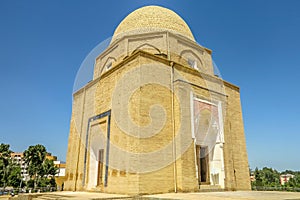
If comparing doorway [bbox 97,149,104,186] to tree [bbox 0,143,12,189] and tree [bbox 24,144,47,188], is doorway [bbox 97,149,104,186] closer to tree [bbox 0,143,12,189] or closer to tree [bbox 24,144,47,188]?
tree [bbox 0,143,12,189]

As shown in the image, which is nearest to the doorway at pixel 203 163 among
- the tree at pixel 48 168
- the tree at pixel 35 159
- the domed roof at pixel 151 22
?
the domed roof at pixel 151 22

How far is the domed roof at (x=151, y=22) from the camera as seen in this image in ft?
38.9

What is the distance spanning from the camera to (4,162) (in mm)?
23109

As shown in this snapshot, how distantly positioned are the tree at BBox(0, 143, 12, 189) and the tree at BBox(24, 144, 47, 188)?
1813 millimetres

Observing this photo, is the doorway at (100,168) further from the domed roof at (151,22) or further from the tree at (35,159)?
the tree at (35,159)

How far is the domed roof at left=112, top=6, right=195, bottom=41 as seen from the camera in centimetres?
1186

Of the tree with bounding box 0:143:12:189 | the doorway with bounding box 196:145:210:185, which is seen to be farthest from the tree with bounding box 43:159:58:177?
the doorway with bounding box 196:145:210:185

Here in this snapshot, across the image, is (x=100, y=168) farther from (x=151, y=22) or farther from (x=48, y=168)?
(x=48, y=168)

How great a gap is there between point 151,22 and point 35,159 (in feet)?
70.5

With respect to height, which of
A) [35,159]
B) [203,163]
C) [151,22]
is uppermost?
[151,22]

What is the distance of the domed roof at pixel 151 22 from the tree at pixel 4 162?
19.0 metres

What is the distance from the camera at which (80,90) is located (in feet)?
39.6

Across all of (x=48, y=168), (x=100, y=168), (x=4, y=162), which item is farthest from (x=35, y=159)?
(x=100, y=168)

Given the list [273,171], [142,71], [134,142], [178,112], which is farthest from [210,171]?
[273,171]
